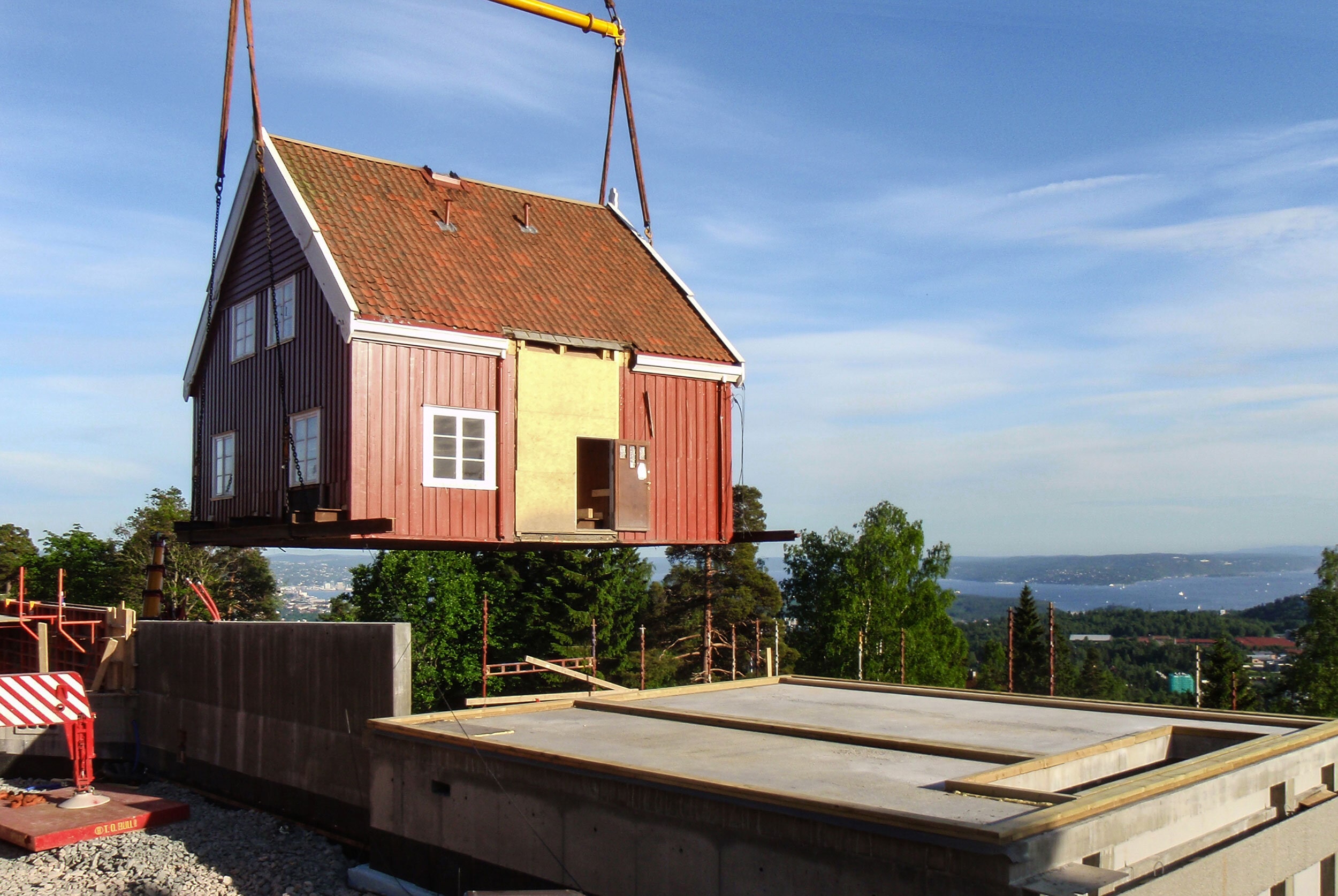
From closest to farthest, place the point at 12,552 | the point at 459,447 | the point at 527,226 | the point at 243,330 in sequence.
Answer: the point at 459,447
the point at 243,330
the point at 527,226
the point at 12,552

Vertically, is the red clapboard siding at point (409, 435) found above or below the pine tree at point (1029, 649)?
above

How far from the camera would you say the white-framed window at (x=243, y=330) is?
21156 mm

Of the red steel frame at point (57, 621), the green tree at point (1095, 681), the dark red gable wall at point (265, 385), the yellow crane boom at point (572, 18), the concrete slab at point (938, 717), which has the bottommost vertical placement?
the green tree at point (1095, 681)

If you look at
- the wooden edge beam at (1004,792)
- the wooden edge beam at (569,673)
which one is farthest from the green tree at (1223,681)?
the wooden edge beam at (1004,792)

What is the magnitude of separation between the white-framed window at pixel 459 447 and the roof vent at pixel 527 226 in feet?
16.0

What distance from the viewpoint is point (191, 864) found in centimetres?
1592

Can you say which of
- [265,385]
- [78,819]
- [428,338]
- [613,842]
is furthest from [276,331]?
[613,842]

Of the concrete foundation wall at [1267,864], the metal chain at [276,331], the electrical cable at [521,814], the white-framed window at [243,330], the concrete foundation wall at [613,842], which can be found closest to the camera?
the concrete foundation wall at [613,842]

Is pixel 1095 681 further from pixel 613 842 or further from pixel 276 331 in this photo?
pixel 613 842

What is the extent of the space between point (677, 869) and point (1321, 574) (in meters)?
67.6

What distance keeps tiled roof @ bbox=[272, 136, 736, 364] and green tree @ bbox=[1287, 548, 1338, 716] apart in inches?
2119

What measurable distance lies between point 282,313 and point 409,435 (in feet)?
12.6

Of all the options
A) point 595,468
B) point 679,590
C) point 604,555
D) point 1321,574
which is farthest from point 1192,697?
point 595,468

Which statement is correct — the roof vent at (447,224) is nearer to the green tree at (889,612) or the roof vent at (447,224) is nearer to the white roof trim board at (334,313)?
the white roof trim board at (334,313)
